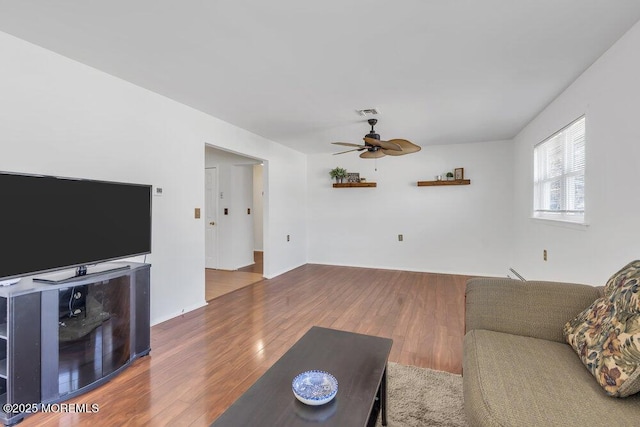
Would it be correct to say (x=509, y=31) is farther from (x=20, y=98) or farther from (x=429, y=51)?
(x=20, y=98)

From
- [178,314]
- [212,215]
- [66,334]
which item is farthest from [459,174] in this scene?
[66,334]

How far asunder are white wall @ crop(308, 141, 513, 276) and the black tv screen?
14.0 ft

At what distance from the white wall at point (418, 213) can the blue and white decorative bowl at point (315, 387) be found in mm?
4775

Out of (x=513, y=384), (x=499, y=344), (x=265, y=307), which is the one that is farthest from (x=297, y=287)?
(x=513, y=384)

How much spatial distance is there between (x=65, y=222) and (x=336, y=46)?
7.13 ft

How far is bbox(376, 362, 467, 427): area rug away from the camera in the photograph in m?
1.67

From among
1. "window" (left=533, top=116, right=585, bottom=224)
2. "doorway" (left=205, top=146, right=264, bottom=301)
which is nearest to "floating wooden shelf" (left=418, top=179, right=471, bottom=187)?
"window" (left=533, top=116, right=585, bottom=224)

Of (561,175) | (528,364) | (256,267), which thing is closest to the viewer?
(528,364)

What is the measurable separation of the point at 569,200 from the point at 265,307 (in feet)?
11.5

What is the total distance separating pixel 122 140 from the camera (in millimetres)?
2789

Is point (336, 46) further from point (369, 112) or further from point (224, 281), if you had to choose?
point (224, 281)

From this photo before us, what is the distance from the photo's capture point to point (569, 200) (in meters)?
3.13

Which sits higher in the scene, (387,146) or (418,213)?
(387,146)

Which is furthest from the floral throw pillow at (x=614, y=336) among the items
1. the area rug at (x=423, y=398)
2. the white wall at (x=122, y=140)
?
the white wall at (x=122, y=140)
